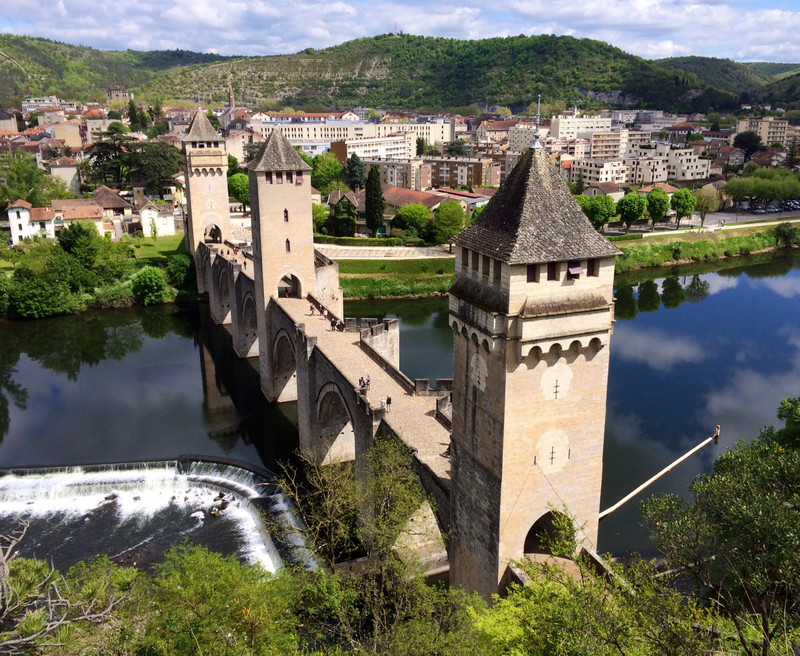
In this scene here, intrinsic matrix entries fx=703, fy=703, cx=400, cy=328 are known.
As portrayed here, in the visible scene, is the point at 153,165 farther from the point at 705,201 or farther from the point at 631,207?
the point at 705,201

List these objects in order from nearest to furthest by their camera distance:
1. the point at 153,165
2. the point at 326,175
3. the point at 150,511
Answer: the point at 150,511 → the point at 153,165 → the point at 326,175

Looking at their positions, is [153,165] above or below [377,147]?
below

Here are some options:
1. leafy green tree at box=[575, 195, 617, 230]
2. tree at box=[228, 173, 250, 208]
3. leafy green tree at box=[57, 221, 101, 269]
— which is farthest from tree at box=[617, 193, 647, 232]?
leafy green tree at box=[57, 221, 101, 269]

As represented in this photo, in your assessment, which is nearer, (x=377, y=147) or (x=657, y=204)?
(x=657, y=204)

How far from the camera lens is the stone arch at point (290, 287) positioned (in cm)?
4253

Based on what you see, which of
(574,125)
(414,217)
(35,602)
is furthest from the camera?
(574,125)

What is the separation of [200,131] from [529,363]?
4863 cm

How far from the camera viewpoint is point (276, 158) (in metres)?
39.2

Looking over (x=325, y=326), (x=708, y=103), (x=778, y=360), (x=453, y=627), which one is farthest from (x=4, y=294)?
(x=708, y=103)

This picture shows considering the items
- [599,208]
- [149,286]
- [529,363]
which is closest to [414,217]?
[599,208]

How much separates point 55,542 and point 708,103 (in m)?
210

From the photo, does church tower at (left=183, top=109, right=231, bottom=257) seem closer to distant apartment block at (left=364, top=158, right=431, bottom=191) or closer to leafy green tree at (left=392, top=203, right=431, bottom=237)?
leafy green tree at (left=392, top=203, right=431, bottom=237)

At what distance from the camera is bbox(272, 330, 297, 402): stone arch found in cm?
4056

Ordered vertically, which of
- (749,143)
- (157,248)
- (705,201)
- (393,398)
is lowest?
(393,398)
